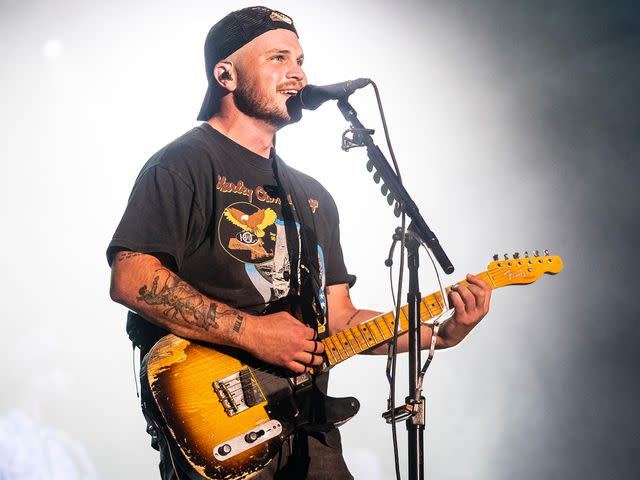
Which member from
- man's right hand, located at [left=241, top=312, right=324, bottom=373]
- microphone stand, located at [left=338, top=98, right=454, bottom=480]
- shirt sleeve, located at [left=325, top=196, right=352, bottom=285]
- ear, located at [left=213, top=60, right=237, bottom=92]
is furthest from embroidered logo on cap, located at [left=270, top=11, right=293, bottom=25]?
man's right hand, located at [left=241, top=312, right=324, bottom=373]

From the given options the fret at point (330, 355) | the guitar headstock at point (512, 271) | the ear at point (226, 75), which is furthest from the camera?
the ear at point (226, 75)

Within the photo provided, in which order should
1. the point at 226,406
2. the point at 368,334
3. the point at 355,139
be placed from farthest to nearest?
the point at 368,334 < the point at 226,406 < the point at 355,139

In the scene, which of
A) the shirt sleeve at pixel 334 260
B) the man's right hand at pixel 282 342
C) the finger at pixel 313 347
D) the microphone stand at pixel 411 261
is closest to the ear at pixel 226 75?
the shirt sleeve at pixel 334 260

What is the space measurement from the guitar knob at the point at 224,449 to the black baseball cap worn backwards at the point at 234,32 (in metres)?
1.43

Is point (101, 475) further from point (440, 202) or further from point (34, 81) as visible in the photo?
point (440, 202)

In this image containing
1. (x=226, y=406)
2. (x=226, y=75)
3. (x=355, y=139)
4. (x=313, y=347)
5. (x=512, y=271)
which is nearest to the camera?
(x=355, y=139)

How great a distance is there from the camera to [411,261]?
65.5 inches

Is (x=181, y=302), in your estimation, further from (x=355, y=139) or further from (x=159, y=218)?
(x=355, y=139)

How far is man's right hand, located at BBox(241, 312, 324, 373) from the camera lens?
6.31 ft

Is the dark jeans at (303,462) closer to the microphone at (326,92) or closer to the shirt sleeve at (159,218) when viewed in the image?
the shirt sleeve at (159,218)

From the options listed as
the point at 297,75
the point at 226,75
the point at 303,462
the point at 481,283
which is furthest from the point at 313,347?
the point at 226,75

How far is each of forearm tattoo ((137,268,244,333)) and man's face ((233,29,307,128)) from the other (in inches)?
33.5

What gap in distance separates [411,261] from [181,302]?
0.76 metres

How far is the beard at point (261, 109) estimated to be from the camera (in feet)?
7.82
